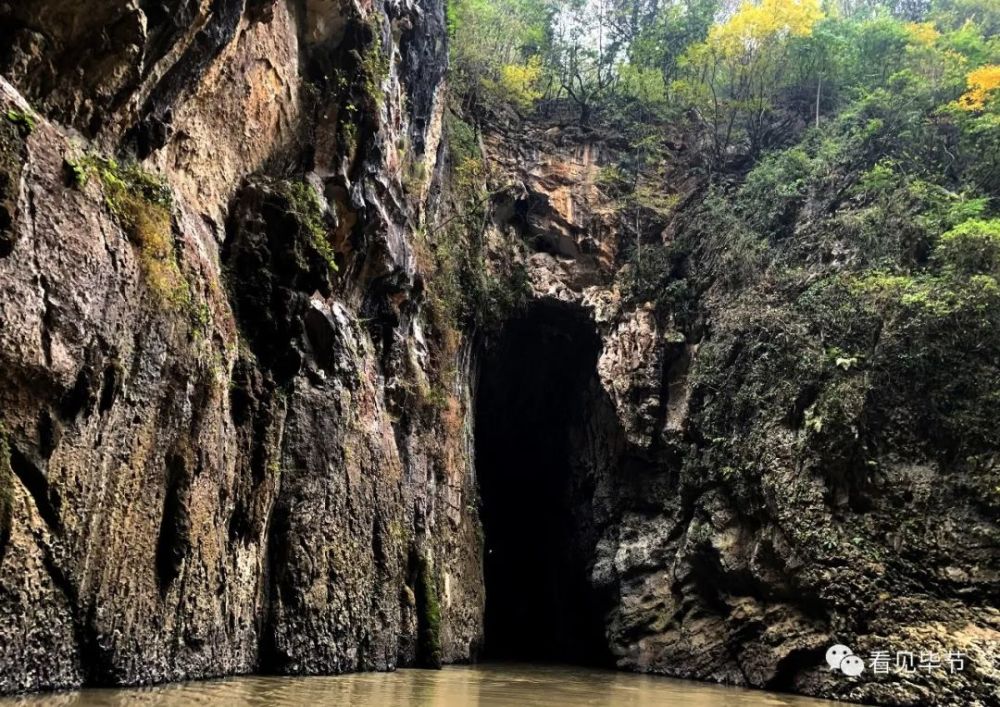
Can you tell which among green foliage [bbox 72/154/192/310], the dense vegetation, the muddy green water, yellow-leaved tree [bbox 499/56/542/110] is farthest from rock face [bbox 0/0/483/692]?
yellow-leaved tree [bbox 499/56/542/110]

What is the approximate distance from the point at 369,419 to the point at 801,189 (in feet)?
44.4

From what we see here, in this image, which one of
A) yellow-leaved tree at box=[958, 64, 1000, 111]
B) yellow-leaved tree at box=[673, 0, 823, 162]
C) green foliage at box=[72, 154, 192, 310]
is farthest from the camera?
yellow-leaved tree at box=[673, 0, 823, 162]

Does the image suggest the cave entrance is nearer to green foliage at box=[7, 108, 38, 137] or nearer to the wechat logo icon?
the wechat logo icon

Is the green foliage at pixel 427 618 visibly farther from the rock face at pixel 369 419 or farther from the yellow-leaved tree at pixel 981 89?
the yellow-leaved tree at pixel 981 89

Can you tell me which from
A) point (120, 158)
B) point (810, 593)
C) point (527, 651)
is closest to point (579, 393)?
point (527, 651)

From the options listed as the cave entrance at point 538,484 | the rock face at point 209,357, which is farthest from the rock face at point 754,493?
the rock face at point 209,357

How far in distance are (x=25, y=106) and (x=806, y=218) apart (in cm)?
1743

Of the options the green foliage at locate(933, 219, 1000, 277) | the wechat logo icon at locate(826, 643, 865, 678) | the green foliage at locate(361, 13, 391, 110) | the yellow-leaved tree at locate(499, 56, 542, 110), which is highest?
the yellow-leaved tree at locate(499, 56, 542, 110)

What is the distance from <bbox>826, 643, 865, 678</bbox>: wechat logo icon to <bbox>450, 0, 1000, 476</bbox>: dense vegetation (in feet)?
10.6

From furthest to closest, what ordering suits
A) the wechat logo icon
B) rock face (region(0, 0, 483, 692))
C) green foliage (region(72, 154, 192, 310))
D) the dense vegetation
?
the dense vegetation < the wechat logo icon < green foliage (region(72, 154, 192, 310)) < rock face (region(0, 0, 483, 692))

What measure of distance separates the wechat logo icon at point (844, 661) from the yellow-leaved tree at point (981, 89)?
13.5 metres

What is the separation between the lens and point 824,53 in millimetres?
23609

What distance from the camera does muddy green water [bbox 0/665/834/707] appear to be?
19.6 ft

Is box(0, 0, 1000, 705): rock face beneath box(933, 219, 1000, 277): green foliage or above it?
beneath
